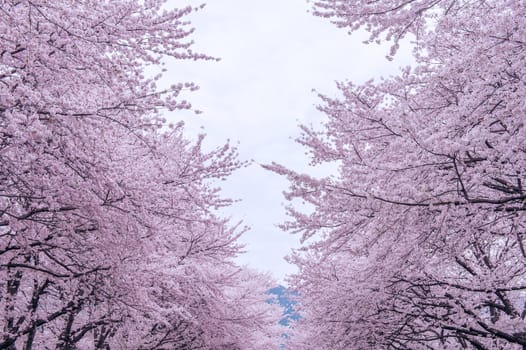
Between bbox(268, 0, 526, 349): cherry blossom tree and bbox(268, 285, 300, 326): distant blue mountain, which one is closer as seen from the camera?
bbox(268, 0, 526, 349): cherry blossom tree

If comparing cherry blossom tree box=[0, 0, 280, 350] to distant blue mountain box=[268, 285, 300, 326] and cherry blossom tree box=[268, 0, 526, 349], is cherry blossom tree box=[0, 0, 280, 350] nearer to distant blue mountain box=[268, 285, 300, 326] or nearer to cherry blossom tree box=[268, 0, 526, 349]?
cherry blossom tree box=[268, 0, 526, 349]

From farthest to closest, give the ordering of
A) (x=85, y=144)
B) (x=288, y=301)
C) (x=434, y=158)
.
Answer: (x=288, y=301), (x=85, y=144), (x=434, y=158)

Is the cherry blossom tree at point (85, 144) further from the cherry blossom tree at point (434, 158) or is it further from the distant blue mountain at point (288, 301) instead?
the distant blue mountain at point (288, 301)

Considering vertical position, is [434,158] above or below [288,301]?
below

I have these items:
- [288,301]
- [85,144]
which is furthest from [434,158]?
[288,301]

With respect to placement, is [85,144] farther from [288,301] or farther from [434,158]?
[288,301]

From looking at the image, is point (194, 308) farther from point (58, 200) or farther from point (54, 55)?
point (54, 55)

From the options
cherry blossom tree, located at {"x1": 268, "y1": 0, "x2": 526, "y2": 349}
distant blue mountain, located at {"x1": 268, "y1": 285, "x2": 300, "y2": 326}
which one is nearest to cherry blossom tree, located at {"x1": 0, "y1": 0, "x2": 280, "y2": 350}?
cherry blossom tree, located at {"x1": 268, "y1": 0, "x2": 526, "y2": 349}

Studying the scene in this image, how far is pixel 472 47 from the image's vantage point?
151 inches

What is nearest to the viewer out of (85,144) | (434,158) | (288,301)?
(434,158)

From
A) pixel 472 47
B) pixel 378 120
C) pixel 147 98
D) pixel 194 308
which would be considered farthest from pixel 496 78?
pixel 194 308

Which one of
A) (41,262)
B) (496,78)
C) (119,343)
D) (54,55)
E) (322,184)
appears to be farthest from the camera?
(119,343)

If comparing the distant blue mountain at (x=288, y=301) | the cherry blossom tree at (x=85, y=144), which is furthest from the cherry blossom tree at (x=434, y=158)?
the distant blue mountain at (x=288, y=301)

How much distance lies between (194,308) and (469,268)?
639 cm
